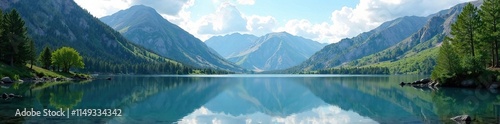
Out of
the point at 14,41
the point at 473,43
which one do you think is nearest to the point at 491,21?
the point at 473,43

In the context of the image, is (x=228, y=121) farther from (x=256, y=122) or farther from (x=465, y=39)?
(x=465, y=39)

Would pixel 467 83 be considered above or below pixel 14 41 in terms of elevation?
below

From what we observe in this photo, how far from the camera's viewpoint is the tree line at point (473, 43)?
8300 cm

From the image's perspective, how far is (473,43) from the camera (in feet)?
295

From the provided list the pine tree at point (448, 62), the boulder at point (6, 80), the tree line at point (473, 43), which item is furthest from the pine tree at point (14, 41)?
the tree line at point (473, 43)

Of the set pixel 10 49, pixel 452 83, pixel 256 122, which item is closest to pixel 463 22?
pixel 452 83

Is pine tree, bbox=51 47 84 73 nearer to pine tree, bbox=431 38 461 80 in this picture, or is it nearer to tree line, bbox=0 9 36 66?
tree line, bbox=0 9 36 66

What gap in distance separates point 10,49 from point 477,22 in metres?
120

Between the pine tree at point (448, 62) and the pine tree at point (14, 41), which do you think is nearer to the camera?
the pine tree at point (448, 62)

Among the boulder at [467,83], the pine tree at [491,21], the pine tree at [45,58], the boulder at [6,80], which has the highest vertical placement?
the pine tree at [491,21]

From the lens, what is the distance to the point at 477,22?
286 feet

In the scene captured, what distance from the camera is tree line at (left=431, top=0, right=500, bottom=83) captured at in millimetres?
83000

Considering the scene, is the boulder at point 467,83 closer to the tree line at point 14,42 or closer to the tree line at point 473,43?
the tree line at point 473,43

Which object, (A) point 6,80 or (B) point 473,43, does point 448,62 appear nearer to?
(B) point 473,43
